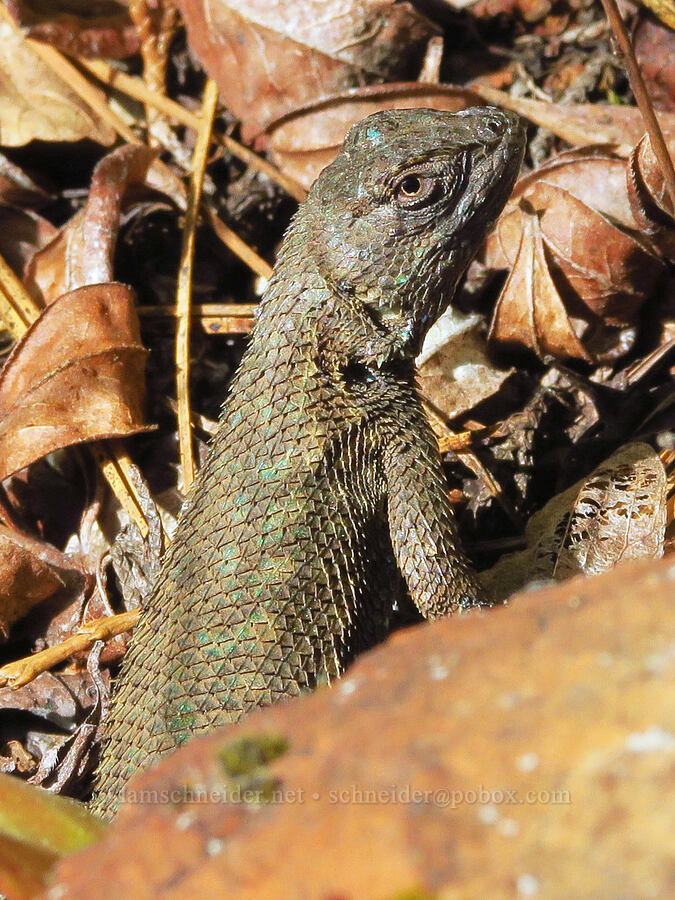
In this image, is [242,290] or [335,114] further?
[242,290]

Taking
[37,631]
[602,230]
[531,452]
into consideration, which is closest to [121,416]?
[37,631]

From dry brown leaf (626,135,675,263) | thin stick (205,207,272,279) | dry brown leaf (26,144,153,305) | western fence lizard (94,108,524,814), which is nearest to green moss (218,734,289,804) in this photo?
western fence lizard (94,108,524,814)

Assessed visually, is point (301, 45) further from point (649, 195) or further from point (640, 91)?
point (640, 91)

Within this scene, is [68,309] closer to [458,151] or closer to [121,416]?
[121,416]

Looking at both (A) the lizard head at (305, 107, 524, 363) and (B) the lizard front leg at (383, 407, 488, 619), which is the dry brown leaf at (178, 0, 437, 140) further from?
(B) the lizard front leg at (383, 407, 488, 619)

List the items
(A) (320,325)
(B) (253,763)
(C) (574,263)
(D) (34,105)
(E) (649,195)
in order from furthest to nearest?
(D) (34,105)
(C) (574,263)
(E) (649,195)
(A) (320,325)
(B) (253,763)

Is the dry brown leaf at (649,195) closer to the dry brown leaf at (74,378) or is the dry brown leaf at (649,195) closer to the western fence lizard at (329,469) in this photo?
the western fence lizard at (329,469)

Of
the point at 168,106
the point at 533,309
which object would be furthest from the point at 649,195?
the point at 168,106

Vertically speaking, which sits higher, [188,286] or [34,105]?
[34,105]
